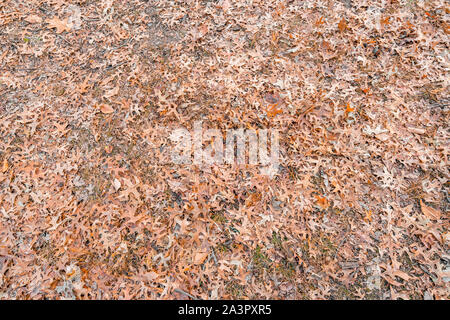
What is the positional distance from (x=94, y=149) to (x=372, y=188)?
11.6 feet

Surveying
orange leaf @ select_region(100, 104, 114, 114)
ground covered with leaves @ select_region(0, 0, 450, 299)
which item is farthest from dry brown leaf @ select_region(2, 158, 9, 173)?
orange leaf @ select_region(100, 104, 114, 114)

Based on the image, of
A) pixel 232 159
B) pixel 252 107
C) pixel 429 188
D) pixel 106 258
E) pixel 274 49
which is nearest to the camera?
pixel 106 258

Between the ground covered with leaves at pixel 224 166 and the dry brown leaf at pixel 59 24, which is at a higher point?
the dry brown leaf at pixel 59 24

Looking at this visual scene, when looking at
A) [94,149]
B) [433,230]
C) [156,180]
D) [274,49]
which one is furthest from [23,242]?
[433,230]

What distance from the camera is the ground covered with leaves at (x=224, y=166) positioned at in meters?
2.97

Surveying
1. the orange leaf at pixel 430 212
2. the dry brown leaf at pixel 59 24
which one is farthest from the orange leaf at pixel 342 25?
the dry brown leaf at pixel 59 24

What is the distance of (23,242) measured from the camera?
10.3 ft

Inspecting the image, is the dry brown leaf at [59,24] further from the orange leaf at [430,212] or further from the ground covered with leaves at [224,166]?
the orange leaf at [430,212]

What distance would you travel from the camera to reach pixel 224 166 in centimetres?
344

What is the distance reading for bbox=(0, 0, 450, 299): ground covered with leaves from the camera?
9.75 feet

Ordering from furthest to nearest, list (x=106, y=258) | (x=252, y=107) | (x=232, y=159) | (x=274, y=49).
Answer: (x=274, y=49), (x=252, y=107), (x=232, y=159), (x=106, y=258)

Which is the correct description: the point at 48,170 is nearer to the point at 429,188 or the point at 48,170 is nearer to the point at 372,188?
the point at 372,188

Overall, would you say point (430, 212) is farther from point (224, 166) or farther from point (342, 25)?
point (342, 25)

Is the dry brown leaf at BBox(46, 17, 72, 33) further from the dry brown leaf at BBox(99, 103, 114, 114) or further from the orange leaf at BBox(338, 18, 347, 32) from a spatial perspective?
the orange leaf at BBox(338, 18, 347, 32)
